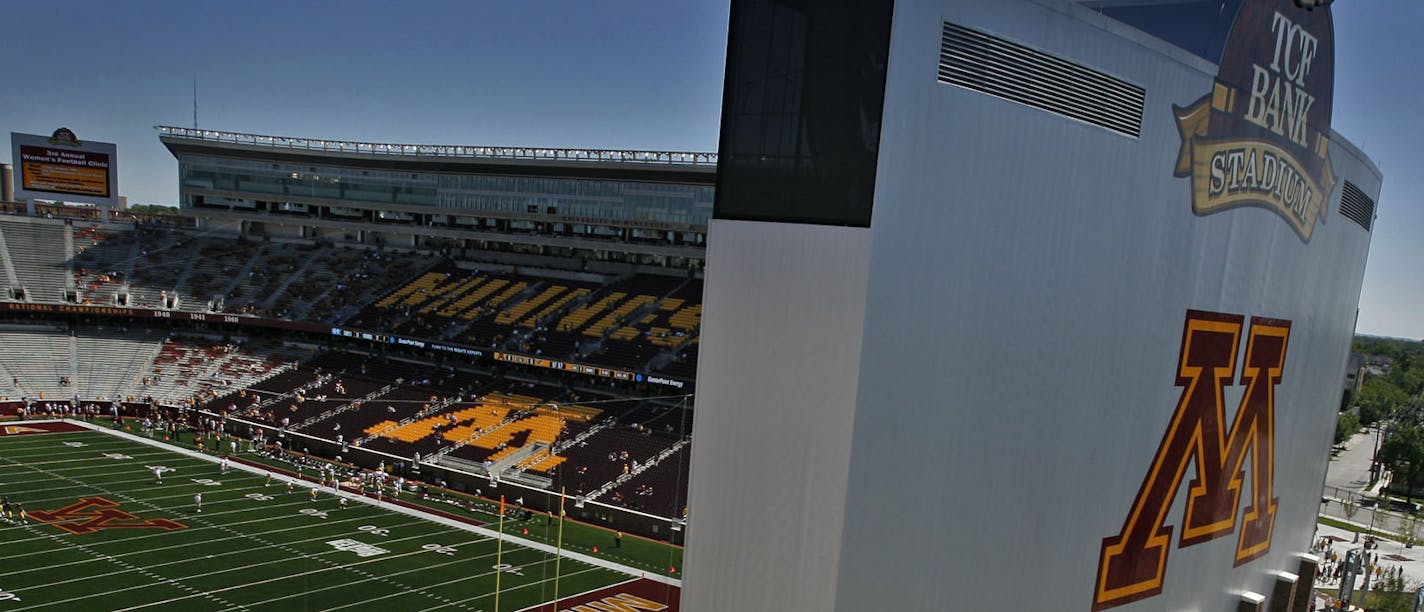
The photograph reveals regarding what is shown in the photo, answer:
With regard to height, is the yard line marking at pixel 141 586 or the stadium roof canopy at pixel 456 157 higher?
the stadium roof canopy at pixel 456 157

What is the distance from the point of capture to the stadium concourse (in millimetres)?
28578

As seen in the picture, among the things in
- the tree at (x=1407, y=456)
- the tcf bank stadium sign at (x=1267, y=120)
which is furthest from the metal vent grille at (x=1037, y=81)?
the tree at (x=1407, y=456)

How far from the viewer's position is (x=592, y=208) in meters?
40.0

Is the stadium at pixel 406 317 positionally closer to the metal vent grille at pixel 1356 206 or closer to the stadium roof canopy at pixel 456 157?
the stadium roof canopy at pixel 456 157

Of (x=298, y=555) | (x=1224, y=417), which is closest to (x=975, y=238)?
(x=1224, y=417)

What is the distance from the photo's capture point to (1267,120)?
35.0 ft

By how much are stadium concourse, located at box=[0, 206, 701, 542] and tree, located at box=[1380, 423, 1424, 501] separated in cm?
3542

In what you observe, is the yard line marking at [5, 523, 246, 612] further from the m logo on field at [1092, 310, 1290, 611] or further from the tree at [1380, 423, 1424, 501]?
the tree at [1380, 423, 1424, 501]

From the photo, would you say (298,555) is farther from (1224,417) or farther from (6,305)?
(6,305)

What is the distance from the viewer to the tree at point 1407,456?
4053 cm

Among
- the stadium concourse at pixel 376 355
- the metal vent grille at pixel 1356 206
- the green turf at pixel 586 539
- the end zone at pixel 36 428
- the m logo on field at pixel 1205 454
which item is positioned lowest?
the end zone at pixel 36 428

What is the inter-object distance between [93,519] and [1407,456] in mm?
53314

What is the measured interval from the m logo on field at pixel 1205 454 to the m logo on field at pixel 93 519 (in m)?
21.9

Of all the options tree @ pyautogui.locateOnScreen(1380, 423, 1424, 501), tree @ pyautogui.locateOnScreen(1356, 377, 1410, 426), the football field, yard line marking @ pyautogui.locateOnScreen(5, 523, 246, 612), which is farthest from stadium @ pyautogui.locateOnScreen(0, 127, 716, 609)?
tree @ pyautogui.locateOnScreen(1356, 377, 1410, 426)
